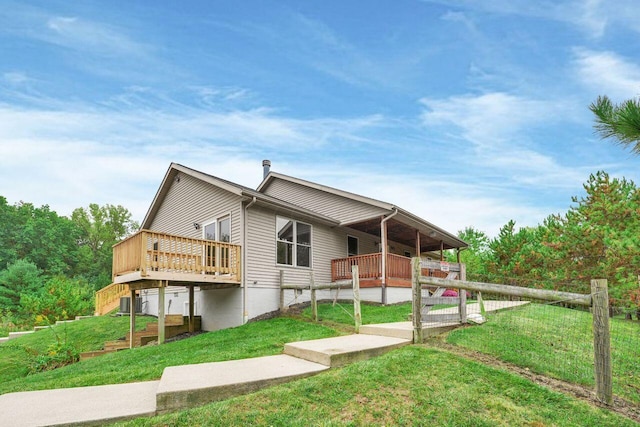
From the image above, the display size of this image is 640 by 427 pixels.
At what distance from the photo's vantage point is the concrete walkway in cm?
386

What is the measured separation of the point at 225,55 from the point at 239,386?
11611mm

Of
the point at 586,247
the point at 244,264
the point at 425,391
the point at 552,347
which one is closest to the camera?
the point at 425,391

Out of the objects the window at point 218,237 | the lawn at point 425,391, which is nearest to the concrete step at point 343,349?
the lawn at point 425,391

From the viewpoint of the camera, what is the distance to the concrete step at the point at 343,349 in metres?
5.55

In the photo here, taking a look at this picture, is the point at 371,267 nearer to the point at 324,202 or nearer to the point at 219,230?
the point at 324,202

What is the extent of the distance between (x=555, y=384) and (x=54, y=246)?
5084 centimetres

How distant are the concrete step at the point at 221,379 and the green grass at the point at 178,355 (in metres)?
1.07

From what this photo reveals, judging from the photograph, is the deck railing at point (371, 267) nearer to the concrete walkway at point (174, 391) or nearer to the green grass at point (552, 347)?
the green grass at point (552, 347)

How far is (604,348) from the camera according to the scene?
4883mm

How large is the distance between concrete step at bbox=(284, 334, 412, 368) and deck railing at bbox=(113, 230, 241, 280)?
545cm

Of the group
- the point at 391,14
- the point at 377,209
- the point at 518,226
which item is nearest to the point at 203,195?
the point at 377,209

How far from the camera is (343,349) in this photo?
5914mm

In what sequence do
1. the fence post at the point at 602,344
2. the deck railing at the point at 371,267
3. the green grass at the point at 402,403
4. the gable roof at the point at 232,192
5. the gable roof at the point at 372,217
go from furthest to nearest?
1. the deck railing at the point at 371,267
2. the gable roof at the point at 372,217
3. the gable roof at the point at 232,192
4. the fence post at the point at 602,344
5. the green grass at the point at 402,403

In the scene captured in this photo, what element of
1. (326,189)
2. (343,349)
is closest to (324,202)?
(326,189)
